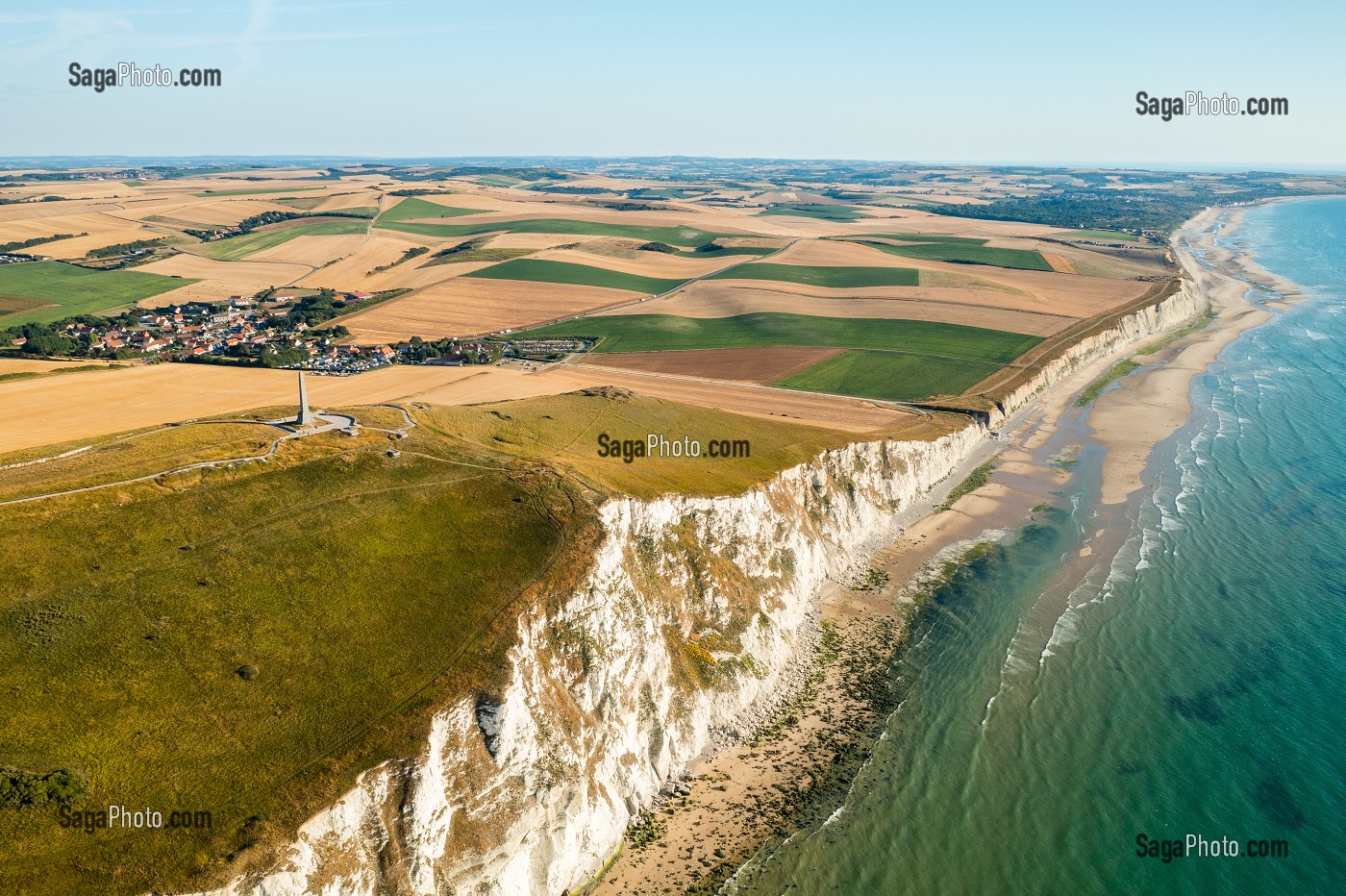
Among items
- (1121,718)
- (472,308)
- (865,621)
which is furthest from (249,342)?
(1121,718)

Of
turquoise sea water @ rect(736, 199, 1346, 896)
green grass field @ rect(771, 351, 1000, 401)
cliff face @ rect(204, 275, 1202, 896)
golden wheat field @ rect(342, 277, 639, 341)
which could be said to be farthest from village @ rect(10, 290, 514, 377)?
turquoise sea water @ rect(736, 199, 1346, 896)

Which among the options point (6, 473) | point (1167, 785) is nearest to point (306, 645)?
point (6, 473)

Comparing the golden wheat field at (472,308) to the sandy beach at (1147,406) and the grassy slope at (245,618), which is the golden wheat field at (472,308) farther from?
the sandy beach at (1147,406)

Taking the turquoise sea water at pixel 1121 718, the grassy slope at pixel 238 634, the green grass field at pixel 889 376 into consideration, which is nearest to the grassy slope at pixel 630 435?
the grassy slope at pixel 238 634

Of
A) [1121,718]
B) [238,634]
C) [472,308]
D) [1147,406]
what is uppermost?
[472,308]

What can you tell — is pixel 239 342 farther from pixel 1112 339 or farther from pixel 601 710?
pixel 1112 339

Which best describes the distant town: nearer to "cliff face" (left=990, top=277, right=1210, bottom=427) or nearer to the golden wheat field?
the golden wheat field
